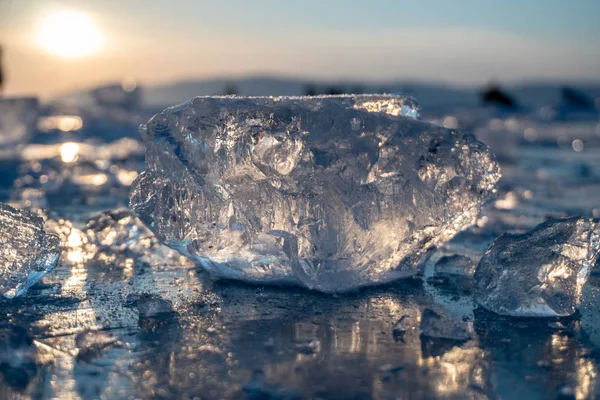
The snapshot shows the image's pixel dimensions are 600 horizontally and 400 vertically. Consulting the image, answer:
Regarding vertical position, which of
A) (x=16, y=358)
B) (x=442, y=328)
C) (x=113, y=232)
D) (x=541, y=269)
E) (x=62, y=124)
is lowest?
(x=16, y=358)

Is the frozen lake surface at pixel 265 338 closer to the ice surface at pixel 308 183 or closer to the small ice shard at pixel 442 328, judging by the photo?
the small ice shard at pixel 442 328

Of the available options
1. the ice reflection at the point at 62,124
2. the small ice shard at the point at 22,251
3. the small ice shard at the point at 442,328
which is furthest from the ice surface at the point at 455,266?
the ice reflection at the point at 62,124

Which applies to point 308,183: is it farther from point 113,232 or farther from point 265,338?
point 113,232

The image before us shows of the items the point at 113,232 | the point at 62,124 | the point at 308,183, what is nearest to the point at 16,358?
the point at 308,183

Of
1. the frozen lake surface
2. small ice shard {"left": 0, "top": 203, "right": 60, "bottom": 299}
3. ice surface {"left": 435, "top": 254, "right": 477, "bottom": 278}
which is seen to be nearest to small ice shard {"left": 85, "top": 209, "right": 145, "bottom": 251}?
the frozen lake surface

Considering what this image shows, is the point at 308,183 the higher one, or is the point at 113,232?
the point at 308,183

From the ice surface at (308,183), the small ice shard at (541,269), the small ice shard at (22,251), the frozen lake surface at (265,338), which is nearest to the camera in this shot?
the frozen lake surface at (265,338)
